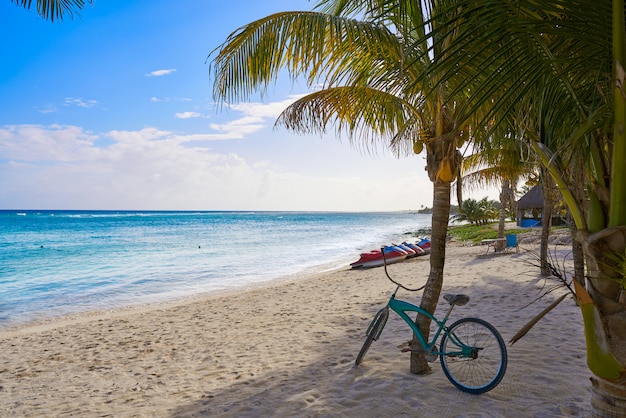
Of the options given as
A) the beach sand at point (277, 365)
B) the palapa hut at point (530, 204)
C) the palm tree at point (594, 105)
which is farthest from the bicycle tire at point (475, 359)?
the palapa hut at point (530, 204)

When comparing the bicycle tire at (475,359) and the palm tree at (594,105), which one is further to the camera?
the bicycle tire at (475,359)

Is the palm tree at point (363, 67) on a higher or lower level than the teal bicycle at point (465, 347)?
higher

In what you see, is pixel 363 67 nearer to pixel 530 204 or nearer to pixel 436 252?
pixel 436 252

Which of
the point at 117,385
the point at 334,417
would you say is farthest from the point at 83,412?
the point at 334,417

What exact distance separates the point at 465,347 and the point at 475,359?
330 mm

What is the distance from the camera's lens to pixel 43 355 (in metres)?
6.48

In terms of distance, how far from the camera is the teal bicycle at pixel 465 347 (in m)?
3.61

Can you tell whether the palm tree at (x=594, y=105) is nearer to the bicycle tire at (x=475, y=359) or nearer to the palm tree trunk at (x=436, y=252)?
the bicycle tire at (x=475, y=359)

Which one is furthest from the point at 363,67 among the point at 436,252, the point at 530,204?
the point at 530,204

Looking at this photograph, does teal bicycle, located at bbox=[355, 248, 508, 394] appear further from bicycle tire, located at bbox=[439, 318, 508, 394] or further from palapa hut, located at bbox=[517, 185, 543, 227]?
palapa hut, located at bbox=[517, 185, 543, 227]

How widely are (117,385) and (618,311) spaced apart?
192 inches

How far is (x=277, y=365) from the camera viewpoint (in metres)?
5.00

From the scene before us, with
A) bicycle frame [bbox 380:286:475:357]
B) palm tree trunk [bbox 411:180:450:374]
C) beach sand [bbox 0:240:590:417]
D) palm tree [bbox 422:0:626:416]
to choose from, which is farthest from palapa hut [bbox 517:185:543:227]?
palm tree [bbox 422:0:626:416]

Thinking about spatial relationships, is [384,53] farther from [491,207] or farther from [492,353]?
[491,207]
